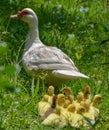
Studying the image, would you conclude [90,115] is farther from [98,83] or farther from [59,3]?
[59,3]

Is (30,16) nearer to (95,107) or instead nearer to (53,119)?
(95,107)

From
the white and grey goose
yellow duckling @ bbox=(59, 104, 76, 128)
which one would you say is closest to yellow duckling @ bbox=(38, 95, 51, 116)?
yellow duckling @ bbox=(59, 104, 76, 128)

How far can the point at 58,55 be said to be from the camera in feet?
17.9

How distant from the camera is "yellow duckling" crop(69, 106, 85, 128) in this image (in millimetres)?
4344

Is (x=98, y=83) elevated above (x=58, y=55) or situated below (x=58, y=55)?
below

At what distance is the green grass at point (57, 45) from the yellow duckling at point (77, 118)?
0.07 meters

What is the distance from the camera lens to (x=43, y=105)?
4711 mm

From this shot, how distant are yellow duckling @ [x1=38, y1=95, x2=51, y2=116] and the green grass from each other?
75 mm

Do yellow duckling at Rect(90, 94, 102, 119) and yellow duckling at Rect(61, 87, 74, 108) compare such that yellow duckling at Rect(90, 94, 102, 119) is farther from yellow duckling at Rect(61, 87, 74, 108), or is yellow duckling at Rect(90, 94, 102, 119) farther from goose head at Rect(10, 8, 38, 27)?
goose head at Rect(10, 8, 38, 27)

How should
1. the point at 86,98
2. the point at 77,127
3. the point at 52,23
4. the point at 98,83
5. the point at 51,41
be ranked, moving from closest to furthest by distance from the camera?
the point at 77,127 < the point at 86,98 < the point at 98,83 < the point at 51,41 < the point at 52,23

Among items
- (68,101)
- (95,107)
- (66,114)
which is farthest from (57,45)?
(66,114)

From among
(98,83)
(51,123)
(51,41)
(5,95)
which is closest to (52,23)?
(51,41)

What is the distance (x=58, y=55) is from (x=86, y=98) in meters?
0.79

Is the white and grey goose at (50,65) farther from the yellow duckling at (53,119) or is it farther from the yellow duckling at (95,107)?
the yellow duckling at (53,119)
